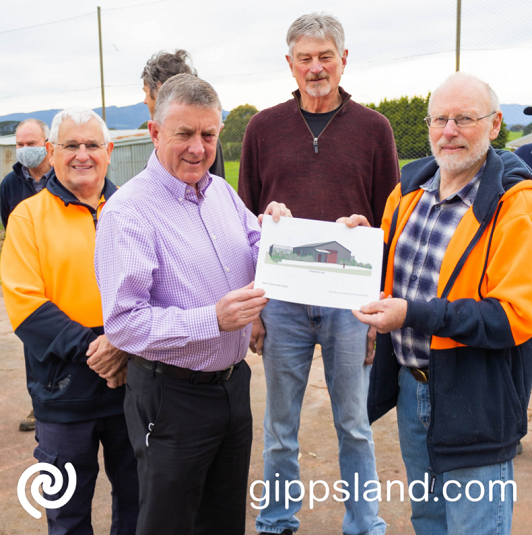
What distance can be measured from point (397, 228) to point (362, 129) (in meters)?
0.81

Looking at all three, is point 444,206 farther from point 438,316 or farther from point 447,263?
point 438,316

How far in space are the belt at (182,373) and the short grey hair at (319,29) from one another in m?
1.73

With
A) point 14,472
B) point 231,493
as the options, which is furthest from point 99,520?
point 231,493

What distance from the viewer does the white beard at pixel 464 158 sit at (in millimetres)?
2049

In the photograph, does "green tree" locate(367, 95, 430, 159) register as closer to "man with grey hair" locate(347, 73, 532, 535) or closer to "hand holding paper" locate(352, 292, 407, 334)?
"man with grey hair" locate(347, 73, 532, 535)

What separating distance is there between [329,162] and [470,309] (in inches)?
49.0

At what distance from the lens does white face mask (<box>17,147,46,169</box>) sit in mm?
4312

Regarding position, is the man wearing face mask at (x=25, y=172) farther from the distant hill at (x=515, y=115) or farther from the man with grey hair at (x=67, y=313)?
the distant hill at (x=515, y=115)

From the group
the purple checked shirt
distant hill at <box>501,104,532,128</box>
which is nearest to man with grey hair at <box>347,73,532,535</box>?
the purple checked shirt

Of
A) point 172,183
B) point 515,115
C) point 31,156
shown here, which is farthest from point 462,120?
point 515,115

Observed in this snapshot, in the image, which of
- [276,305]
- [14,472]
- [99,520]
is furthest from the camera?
[14,472]

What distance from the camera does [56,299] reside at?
232cm

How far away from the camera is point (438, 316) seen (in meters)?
1.92

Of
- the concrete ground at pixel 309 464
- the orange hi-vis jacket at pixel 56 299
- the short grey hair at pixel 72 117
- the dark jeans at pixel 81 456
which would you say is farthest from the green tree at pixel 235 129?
the dark jeans at pixel 81 456
